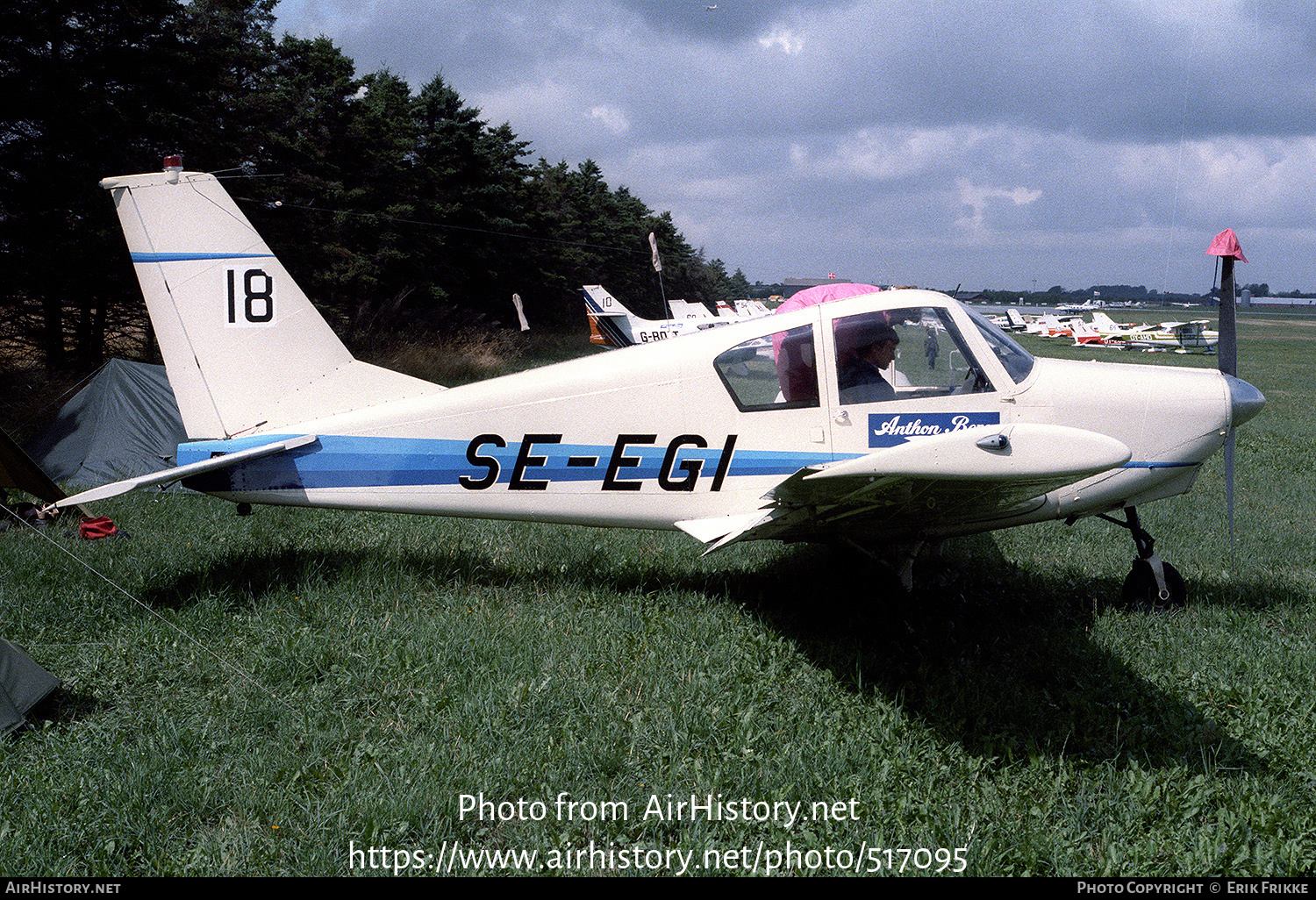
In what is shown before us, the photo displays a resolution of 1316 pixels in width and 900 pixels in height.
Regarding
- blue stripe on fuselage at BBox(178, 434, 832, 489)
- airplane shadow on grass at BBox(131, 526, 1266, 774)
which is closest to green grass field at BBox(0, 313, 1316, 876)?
airplane shadow on grass at BBox(131, 526, 1266, 774)

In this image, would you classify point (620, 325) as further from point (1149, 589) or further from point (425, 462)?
point (1149, 589)

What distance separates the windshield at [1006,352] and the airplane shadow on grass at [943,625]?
1.68 meters

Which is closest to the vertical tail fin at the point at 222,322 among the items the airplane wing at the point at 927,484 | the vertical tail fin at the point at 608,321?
the airplane wing at the point at 927,484

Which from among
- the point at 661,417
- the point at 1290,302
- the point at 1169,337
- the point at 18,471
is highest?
the point at 1290,302

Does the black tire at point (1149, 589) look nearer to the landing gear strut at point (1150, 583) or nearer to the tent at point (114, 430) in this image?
the landing gear strut at point (1150, 583)

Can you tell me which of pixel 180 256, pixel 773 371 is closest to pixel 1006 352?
pixel 773 371

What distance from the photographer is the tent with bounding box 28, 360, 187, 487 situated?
900cm

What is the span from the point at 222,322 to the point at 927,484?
477 centimetres

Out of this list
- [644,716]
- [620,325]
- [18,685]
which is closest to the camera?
[18,685]

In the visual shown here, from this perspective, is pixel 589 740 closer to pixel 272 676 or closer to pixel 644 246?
pixel 272 676

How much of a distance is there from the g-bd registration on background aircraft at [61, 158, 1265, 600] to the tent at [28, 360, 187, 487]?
4.48m

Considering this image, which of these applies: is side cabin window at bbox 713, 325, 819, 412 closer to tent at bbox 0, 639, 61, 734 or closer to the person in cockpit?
the person in cockpit

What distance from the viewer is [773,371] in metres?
5.02

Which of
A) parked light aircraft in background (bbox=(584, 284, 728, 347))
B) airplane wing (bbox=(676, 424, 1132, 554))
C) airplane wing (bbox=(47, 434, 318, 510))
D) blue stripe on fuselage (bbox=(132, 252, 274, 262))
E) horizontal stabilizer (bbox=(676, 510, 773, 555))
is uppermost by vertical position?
parked light aircraft in background (bbox=(584, 284, 728, 347))
